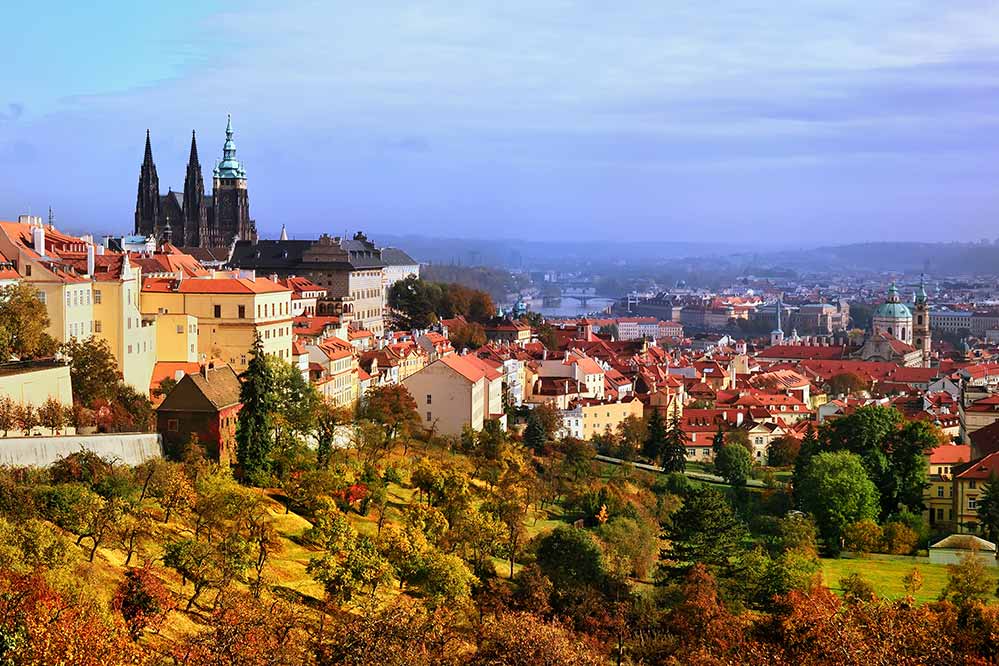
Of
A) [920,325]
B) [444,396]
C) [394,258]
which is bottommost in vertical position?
[920,325]

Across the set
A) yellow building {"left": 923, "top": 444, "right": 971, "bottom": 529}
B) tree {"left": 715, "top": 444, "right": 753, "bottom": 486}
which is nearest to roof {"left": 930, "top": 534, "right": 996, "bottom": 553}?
yellow building {"left": 923, "top": 444, "right": 971, "bottom": 529}

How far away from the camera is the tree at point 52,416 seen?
3384cm

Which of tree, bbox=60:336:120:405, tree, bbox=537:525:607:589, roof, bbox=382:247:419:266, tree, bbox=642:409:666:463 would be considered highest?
roof, bbox=382:247:419:266

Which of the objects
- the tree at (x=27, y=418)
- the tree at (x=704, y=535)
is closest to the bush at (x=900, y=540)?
the tree at (x=704, y=535)

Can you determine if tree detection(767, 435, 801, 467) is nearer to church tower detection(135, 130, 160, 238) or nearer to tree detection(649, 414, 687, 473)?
tree detection(649, 414, 687, 473)

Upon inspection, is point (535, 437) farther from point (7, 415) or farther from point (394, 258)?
point (394, 258)

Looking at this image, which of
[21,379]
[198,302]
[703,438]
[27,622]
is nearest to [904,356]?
[703,438]

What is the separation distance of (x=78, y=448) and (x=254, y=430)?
5714mm

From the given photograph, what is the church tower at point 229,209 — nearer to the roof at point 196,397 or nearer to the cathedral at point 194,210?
the cathedral at point 194,210

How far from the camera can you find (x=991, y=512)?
4675 cm

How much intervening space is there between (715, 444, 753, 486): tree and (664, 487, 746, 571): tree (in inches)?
683

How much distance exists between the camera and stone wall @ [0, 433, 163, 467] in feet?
101

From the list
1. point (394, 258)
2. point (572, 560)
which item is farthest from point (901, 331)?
point (572, 560)

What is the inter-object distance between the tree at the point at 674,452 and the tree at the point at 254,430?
1043 inches
